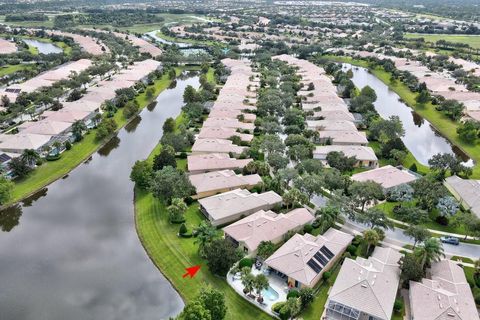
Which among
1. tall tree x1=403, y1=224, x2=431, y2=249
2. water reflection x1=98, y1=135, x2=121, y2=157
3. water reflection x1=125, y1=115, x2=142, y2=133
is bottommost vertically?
water reflection x1=125, y1=115, x2=142, y2=133

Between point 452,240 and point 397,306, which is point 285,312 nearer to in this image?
point 397,306

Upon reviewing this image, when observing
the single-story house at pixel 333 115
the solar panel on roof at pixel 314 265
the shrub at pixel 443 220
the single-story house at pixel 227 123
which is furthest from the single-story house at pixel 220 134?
the solar panel on roof at pixel 314 265

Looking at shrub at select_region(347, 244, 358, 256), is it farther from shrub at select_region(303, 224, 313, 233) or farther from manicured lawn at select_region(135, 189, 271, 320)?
manicured lawn at select_region(135, 189, 271, 320)

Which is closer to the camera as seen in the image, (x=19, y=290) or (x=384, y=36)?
(x=19, y=290)

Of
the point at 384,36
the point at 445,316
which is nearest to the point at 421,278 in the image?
the point at 445,316

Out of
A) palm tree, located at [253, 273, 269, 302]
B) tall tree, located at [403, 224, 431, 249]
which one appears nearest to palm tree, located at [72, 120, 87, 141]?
palm tree, located at [253, 273, 269, 302]

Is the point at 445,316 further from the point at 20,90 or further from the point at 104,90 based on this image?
the point at 20,90
